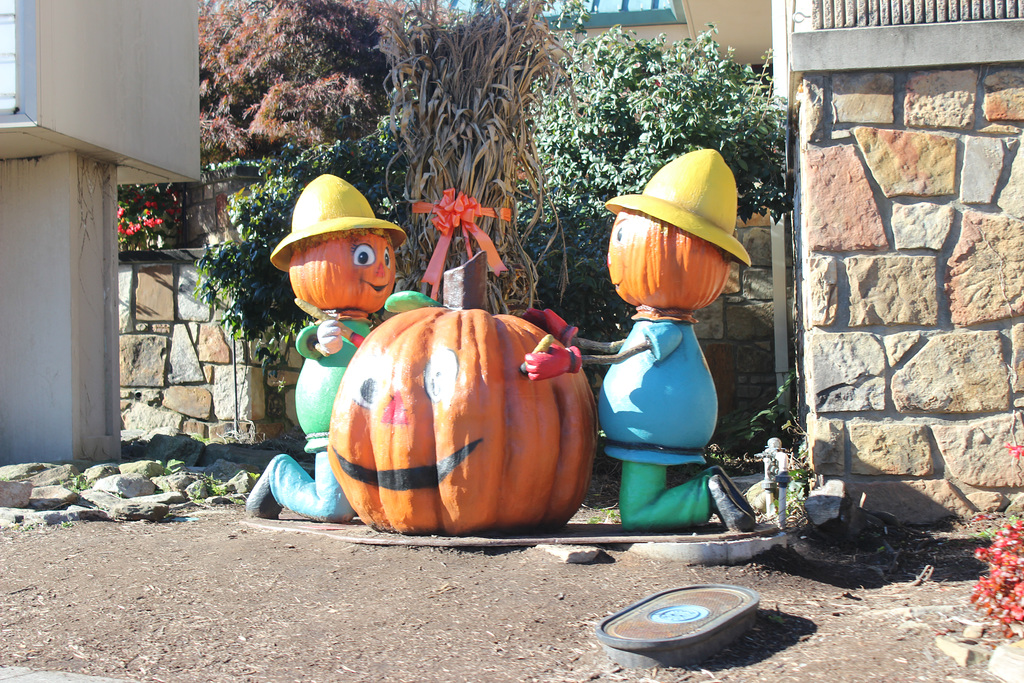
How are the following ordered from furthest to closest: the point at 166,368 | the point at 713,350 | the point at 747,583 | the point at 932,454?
the point at 166,368, the point at 713,350, the point at 932,454, the point at 747,583

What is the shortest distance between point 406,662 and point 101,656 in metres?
0.90

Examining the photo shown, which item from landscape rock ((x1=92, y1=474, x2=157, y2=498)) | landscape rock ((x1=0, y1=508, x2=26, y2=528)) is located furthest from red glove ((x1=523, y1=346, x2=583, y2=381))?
landscape rock ((x1=92, y1=474, x2=157, y2=498))

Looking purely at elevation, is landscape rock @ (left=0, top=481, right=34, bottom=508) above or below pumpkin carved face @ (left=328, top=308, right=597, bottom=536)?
below

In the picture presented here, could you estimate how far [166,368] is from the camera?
8438 mm

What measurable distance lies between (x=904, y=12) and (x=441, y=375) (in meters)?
2.83

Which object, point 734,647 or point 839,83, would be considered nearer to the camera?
point 734,647

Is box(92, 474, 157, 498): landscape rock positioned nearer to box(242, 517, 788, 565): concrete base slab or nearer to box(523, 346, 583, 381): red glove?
box(242, 517, 788, 565): concrete base slab

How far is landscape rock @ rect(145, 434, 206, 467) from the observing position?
6508 mm

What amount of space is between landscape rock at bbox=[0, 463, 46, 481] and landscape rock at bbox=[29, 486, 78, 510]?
89cm

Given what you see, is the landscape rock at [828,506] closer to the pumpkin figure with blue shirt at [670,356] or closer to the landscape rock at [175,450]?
the pumpkin figure with blue shirt at [670,356]

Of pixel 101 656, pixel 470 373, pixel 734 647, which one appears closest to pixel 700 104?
pixel 470 373

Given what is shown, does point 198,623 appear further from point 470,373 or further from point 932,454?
point 932,454

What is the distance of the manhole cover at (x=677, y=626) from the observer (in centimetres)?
241

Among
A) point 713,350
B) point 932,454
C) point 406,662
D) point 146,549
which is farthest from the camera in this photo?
point 713,350
